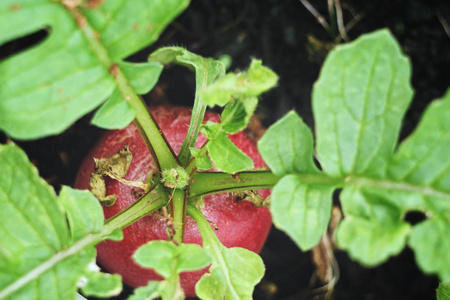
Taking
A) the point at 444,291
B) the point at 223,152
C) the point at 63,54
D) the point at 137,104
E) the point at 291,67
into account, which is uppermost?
the point at 63,54

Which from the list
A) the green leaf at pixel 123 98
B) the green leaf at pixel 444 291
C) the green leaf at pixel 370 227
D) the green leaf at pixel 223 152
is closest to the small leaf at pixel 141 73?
the green leaf at pixel 123 98

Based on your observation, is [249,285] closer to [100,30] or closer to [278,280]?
[100,30]

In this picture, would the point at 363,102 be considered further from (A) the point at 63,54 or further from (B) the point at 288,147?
(A) the point at 63,54

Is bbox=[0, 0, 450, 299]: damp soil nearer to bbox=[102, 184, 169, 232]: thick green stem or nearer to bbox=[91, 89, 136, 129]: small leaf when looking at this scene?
bbox=[102, 184, 169, 232]: thick green stem

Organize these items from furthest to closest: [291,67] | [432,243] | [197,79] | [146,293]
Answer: [291,67] → [197,79] → [146,293] → [432,243]

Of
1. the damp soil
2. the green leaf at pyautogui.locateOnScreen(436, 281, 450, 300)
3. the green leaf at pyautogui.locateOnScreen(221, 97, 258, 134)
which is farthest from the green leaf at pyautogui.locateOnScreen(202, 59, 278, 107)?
the damp soil

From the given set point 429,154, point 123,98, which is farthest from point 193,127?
point 429,154
